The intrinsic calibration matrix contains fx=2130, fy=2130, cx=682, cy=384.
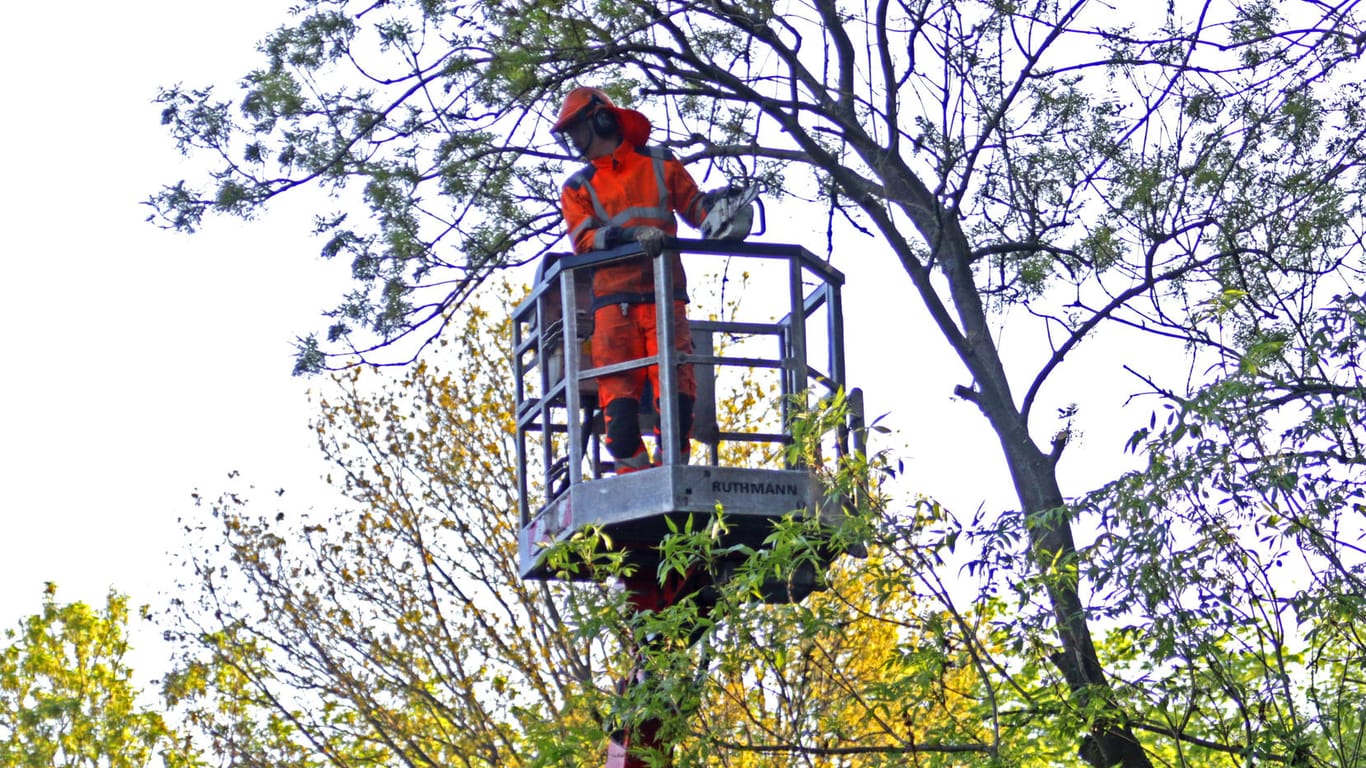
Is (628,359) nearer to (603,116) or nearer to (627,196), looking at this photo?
(627,196)

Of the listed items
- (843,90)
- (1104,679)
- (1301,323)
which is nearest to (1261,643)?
(1104,679)

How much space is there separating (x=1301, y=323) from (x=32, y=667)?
1452cm

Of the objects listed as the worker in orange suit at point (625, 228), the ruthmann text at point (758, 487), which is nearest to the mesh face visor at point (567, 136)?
the worker in orange suit at point (625, 228)

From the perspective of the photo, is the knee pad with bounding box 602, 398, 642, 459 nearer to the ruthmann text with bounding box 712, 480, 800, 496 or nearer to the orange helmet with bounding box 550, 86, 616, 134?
the ruthmann text with bounding box 712, 480, 800, 496

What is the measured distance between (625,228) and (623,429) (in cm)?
91

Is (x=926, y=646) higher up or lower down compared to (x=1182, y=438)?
lower down

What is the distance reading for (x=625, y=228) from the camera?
957 cm

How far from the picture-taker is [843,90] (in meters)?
11.7

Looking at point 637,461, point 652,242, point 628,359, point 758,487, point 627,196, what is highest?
point 627,196

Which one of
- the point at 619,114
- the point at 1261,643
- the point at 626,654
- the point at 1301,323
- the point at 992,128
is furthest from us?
the point at 992,128

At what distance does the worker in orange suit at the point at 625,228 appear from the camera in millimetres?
9484

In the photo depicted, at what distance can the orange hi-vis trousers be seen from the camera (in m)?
9.48

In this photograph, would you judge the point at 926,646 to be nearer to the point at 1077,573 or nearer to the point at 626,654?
the point at 1077,573

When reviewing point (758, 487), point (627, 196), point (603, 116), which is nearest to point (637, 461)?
point (758, 487)
